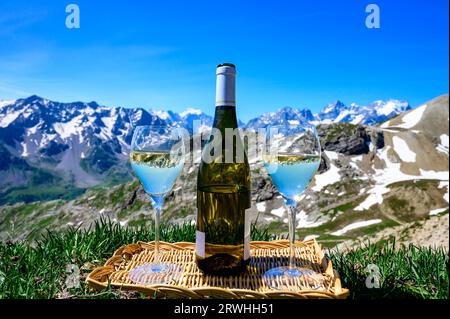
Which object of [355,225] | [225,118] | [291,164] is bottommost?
[355,225]

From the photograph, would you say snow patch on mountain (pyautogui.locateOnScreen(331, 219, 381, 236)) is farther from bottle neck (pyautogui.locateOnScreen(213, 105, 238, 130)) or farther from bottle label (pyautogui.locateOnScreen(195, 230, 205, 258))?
bottle label (pyautogui.locateOnScreen(195, 230, 205, 258))

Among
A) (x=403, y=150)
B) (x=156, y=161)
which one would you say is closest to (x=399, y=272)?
(x=156, y=161)

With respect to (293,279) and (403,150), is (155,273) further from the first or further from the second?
(403,150)

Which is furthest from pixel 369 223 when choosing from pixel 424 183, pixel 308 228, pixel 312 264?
pixel 312 264

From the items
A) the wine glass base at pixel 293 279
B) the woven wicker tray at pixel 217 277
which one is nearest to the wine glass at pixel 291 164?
the wine glass base at pixel 293 279

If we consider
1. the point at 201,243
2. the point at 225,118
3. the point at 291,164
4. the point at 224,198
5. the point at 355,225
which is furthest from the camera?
the point at 355,225
